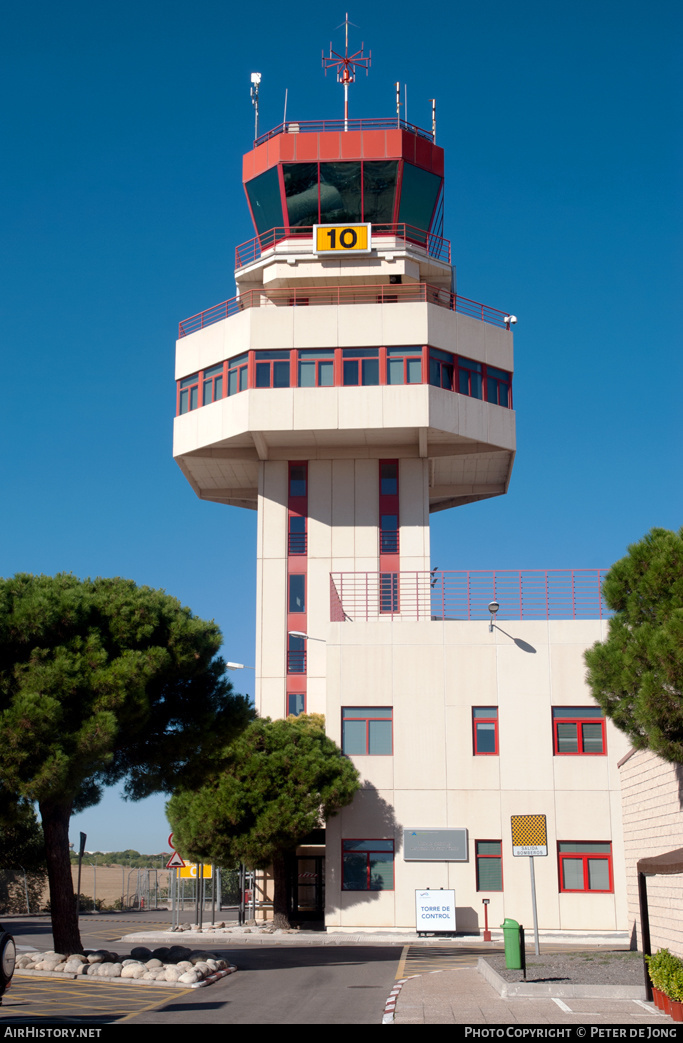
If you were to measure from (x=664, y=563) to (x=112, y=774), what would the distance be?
1298cm

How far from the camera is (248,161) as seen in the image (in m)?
47.0

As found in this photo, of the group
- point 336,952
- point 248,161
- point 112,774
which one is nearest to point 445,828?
point 336,952

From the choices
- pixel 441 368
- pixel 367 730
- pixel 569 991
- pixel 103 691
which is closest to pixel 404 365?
pixel 441 368

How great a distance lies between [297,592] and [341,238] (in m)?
15.0

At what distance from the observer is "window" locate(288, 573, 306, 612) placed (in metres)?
42.8

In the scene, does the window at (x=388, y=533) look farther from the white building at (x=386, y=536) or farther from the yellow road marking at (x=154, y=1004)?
the yellow road marking at (x=154, y=1004)

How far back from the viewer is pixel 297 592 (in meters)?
43.0

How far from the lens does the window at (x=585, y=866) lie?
32531 millimetres

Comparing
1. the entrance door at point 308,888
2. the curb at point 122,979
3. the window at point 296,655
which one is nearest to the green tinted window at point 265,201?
the window at point 296,655

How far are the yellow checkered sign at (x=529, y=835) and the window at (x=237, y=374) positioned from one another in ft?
83.2

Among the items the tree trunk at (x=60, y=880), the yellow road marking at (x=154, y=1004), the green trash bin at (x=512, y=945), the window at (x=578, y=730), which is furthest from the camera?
the window at (x=578, y=730)

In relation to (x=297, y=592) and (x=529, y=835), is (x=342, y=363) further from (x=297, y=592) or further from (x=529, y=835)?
(x=529, y=835)

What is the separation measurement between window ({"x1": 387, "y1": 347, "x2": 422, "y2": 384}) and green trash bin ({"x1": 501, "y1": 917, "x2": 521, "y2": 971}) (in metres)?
25.6

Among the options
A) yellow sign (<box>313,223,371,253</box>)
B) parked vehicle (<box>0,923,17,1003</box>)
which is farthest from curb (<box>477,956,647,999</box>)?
yellow sign (<box>313,223,371,253</box>)
